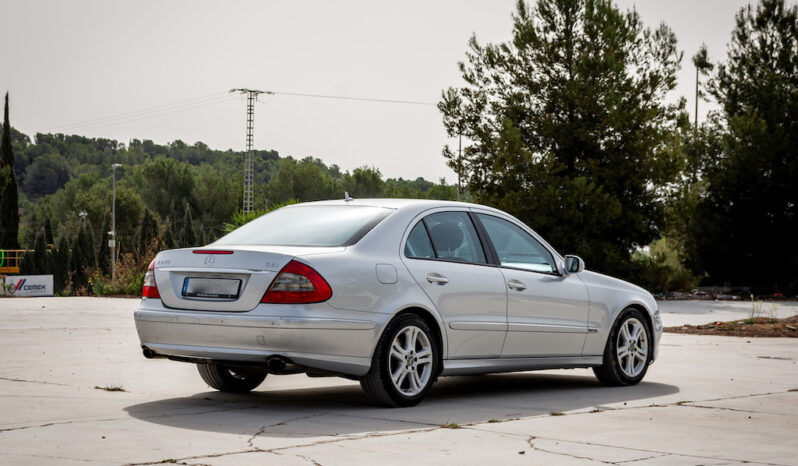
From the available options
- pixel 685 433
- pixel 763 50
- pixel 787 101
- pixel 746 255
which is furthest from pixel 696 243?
pixel 685 433

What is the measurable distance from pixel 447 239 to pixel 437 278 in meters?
0.52

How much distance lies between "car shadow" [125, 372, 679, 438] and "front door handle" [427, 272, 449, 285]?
3.05 ft

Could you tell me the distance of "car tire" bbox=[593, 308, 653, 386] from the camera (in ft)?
30.1

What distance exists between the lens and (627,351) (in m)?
9.34

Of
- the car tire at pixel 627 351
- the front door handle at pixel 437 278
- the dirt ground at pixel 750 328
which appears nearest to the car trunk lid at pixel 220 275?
the front door handle at pixel 437 278

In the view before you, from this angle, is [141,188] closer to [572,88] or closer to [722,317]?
[572,88]

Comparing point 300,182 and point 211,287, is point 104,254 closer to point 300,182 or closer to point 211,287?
point 300,182

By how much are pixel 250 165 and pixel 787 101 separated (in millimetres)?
43504

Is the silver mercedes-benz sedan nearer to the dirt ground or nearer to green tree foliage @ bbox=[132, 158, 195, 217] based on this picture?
the dirt ground

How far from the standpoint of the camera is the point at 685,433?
6.37m

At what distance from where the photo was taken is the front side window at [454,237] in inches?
314

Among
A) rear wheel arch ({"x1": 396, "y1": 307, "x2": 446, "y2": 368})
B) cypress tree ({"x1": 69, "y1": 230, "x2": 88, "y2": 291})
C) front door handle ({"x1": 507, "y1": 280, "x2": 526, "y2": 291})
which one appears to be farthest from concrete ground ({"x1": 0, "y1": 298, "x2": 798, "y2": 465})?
cypress tree ({"x1": 69, "y1": 230, "x2": 88, "y2": 291})

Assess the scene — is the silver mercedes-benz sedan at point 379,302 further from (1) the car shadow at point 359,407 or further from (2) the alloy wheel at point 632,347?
(1) the car shadow at point 359,407

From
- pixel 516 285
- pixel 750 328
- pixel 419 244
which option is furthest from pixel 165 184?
pixel 419 244
